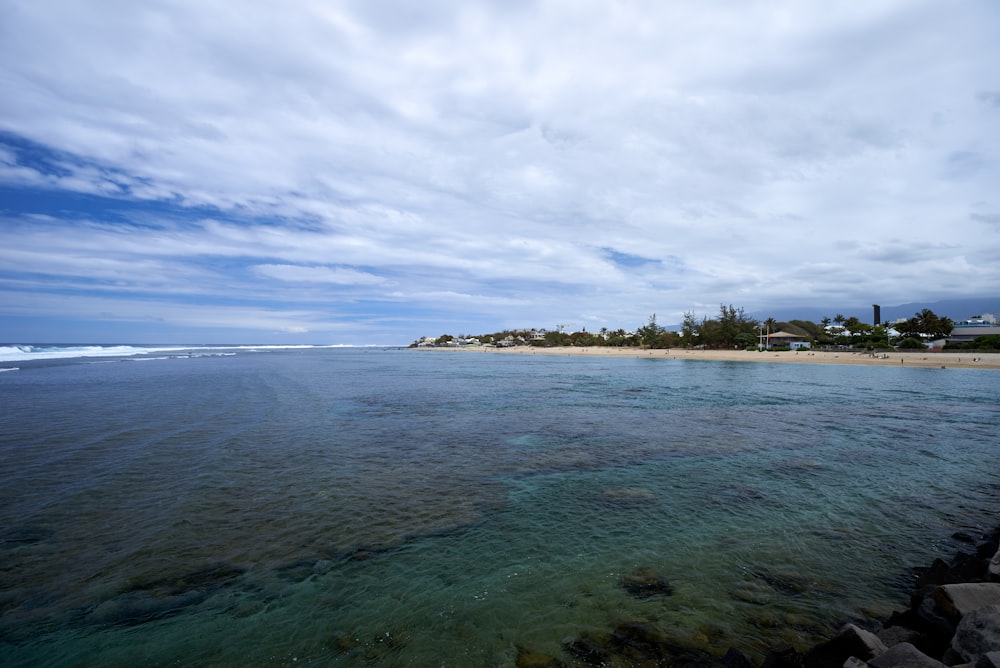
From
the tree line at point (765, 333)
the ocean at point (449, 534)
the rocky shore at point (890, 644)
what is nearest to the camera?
the rocky shore at point (890, 644)

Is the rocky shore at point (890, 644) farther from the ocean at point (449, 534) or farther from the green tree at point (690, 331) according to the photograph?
the green tree at point (690, 331)

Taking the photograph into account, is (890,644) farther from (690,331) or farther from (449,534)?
(690,331)

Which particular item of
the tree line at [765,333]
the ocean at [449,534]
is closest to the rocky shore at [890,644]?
the ocean at [449,534]

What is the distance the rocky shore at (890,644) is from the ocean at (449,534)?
0.66 feet

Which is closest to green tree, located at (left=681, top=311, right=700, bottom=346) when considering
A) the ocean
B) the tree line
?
the tree line

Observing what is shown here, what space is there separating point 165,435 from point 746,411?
79.4ft

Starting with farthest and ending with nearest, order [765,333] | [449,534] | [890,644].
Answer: [765,333]
[449,534]
[890,644]

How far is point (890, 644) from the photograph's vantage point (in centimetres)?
445

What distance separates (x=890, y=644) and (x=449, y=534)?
5.85m

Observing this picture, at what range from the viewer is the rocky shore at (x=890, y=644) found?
379 centimetres

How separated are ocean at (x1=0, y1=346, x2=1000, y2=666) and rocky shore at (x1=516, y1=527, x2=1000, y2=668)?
200 millimetres

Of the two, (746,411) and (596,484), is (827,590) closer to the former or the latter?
(596,484)

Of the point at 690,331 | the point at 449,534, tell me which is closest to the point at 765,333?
the point at 690,331

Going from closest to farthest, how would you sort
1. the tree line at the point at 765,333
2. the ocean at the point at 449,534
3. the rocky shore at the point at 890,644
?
the rocky shore at the point at 890,644 → the ocean at the point at 449,534 → the tree line at the point at 765,333
